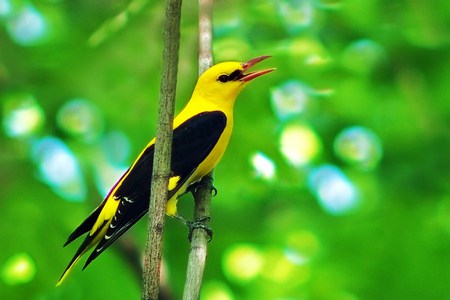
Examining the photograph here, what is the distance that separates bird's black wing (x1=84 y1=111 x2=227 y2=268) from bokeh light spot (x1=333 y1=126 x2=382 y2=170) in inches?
53.7

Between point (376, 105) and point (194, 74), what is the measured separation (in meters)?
1.37

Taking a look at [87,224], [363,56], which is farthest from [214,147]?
[363,56]

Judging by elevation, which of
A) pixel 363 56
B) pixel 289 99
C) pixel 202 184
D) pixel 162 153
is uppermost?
pixel 162 153

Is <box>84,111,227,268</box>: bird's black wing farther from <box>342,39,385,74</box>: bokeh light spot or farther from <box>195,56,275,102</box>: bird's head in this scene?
<box>342,39,385,74</box>: bokeh light spot

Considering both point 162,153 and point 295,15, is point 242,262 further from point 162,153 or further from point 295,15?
point 162,153

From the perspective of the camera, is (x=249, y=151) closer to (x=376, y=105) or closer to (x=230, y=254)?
(x=230, y=254)

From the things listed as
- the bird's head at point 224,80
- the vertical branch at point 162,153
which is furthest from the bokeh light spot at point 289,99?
the vertical branch at point 162,153

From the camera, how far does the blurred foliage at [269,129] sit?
15.6 ft

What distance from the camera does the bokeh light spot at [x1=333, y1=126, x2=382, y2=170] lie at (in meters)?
5.45

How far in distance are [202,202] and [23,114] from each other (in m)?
1.67

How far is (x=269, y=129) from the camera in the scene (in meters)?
5.04

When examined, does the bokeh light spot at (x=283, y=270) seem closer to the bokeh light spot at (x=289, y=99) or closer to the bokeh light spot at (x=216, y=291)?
the bokeh light spot at (x=216, y=291)

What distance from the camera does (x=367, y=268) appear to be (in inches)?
188

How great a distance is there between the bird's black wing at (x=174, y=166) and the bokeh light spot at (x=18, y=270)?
0.82 m
